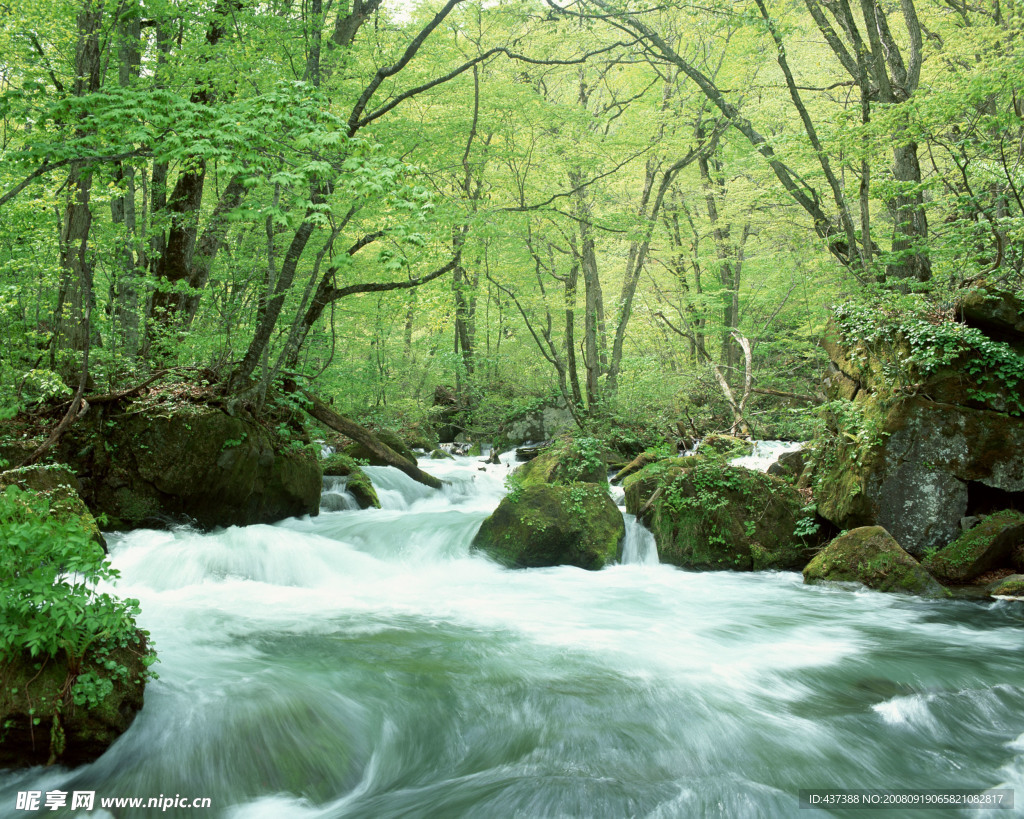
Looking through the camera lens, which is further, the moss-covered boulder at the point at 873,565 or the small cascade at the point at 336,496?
the small cascade at the point at 336,496

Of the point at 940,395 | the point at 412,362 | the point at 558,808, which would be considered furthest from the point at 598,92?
the point at 558,808

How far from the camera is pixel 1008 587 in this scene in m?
6.54

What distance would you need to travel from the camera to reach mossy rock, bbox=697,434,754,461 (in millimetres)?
9502

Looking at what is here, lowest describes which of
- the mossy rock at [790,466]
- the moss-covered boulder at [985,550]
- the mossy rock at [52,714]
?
the mossy rock at [52,714]

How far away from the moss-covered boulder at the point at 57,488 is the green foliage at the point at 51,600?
162cm

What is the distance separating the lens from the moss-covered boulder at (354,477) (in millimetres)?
11484

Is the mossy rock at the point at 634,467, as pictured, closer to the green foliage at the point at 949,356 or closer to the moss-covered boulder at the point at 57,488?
the green foliage at the point at 949,356

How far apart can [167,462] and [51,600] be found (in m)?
5.04

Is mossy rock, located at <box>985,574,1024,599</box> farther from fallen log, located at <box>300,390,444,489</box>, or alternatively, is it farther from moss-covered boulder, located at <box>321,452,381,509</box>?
moss-covered boulder, located at <box>321,452,381,509</box>

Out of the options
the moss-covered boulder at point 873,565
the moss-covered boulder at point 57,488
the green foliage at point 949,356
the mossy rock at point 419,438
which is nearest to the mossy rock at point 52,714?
the moss-covered boulder at point 57,488

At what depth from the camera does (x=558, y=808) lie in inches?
133

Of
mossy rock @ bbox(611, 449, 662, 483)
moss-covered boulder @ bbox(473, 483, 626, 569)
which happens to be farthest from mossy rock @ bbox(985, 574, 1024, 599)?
mossy rock @ bbox(611, 449, 662, 483)

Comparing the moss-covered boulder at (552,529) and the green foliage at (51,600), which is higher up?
the green foliage at (51,600)

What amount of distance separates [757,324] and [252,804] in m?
19.1
